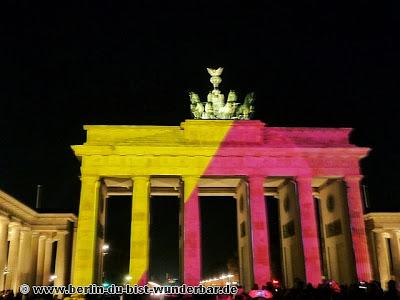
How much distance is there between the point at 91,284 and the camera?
4284 centimetres

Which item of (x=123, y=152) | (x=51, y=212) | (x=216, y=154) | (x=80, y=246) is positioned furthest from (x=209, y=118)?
(x=51, y=212)

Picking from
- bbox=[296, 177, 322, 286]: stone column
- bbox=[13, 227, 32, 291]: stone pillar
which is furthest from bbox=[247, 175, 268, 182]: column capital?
bbox=[13, 227, 32, 291]: stone pillar

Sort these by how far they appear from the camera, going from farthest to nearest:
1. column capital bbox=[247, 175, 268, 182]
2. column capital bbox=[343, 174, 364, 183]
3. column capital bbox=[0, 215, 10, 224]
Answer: column capital bbox=[343, 174, 364, 183] < column capital bbox=[247, 175, 268, 182] < column capital bbox=[0, 215, 10, 224]

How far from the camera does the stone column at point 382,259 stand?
53.9m

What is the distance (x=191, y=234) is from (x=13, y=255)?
1886 cm

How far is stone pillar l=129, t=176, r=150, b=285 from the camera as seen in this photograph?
1734 inches

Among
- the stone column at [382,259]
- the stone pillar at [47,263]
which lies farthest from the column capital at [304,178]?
the stone pillar at [47,263]

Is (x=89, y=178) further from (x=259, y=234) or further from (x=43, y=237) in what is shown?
(x=259, y=234)

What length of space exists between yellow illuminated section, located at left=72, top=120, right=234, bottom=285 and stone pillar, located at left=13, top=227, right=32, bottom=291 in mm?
9461

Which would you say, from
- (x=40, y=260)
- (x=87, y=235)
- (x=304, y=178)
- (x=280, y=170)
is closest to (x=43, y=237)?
(x=40, y=260)

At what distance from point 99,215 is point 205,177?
11.8 metres

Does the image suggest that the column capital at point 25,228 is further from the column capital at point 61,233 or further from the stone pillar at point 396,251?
the stone pillar at point 396,251

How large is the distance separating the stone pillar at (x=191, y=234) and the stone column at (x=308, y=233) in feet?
34.6

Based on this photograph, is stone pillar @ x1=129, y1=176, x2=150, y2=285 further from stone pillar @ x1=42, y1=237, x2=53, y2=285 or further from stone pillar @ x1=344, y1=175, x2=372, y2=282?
stone pillar @ x1=344, y1=175, x2=372, y2=282
